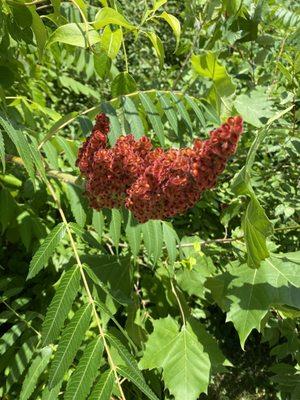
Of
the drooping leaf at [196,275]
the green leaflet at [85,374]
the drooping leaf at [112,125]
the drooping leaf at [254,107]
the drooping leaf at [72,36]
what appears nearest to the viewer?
the green leaflet at [85,374]

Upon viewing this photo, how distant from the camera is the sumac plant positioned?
5.32ft

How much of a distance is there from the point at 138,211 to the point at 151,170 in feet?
0.69

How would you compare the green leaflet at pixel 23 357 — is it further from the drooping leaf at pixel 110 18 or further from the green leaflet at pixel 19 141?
the drooping leaf at pixel 110 18

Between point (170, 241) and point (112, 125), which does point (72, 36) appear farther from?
point (170, 241)

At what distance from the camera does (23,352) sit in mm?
2387

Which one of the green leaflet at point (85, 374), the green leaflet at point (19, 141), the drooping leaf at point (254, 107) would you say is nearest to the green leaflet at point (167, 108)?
the drooping leaf at point (254, 107)

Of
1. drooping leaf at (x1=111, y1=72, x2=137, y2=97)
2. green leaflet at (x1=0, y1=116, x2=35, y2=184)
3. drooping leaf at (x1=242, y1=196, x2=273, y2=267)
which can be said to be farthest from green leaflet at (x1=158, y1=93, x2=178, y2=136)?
green leaflet at (x1=0, y1=116, x2=35, y2=184)

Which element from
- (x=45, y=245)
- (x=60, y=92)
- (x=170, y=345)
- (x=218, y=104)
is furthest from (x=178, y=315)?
(x=60, y=92)

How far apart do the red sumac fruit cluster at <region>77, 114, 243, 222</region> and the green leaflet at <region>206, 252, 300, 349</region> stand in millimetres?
544

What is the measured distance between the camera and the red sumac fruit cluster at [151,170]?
5.40 ft

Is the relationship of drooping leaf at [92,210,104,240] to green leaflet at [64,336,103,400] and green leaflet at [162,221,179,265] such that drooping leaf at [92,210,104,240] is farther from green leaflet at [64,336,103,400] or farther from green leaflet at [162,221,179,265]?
green leaflet at [64,336,103,400]

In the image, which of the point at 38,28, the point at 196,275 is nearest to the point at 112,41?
the point at 38,28

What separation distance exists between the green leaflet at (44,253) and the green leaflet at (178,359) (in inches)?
38.3

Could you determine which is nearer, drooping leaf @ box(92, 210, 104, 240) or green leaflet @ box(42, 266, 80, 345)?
green leaflet @ box(42, 266, 80, 345)
